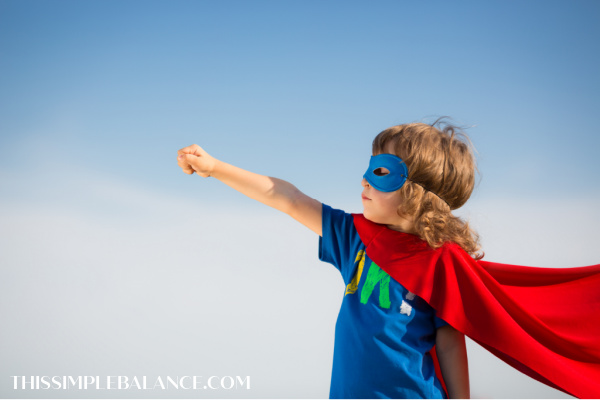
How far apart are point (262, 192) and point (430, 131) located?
1.92ft

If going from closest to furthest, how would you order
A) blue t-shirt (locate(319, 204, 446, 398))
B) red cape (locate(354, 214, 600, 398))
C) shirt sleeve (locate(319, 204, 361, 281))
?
blue t-shirt (locate(319, 204, 446, 398)) → red cape (locate(354, 214, 600, 398)) → shirt sleeve (locate(319, 204, 361, 281))

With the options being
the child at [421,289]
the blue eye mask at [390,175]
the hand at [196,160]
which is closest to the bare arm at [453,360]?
the child at [421,289]

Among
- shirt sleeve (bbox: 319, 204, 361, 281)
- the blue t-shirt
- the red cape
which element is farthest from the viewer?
shirt sleeve (bbox: 319, 204, 361, 281)

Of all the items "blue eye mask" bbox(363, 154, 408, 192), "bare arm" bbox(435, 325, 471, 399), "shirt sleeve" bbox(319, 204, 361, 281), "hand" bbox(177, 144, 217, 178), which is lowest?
"bare arm" bbox(435, 325, 471, 399)

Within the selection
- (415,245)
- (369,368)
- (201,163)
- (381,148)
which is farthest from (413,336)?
(201,163)

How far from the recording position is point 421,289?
154 cm

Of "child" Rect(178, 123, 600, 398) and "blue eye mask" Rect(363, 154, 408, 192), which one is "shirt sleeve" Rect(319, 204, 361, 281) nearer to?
"child" Rect(178, 123, 600, 398)

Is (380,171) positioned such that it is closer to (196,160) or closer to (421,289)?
(421,289)

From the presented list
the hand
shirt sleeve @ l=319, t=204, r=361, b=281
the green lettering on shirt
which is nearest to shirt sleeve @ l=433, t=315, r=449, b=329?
the green lettering on shirt

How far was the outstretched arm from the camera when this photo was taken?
158cm

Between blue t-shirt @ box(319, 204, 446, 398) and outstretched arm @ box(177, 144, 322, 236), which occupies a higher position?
outstretched arm @ box(177, 144, 322, 236)

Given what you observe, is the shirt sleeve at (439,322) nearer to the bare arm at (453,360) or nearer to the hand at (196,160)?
the bare arm at (453,360)

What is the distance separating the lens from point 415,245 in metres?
1.63

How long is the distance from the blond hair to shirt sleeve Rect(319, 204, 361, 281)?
0.19 metres
